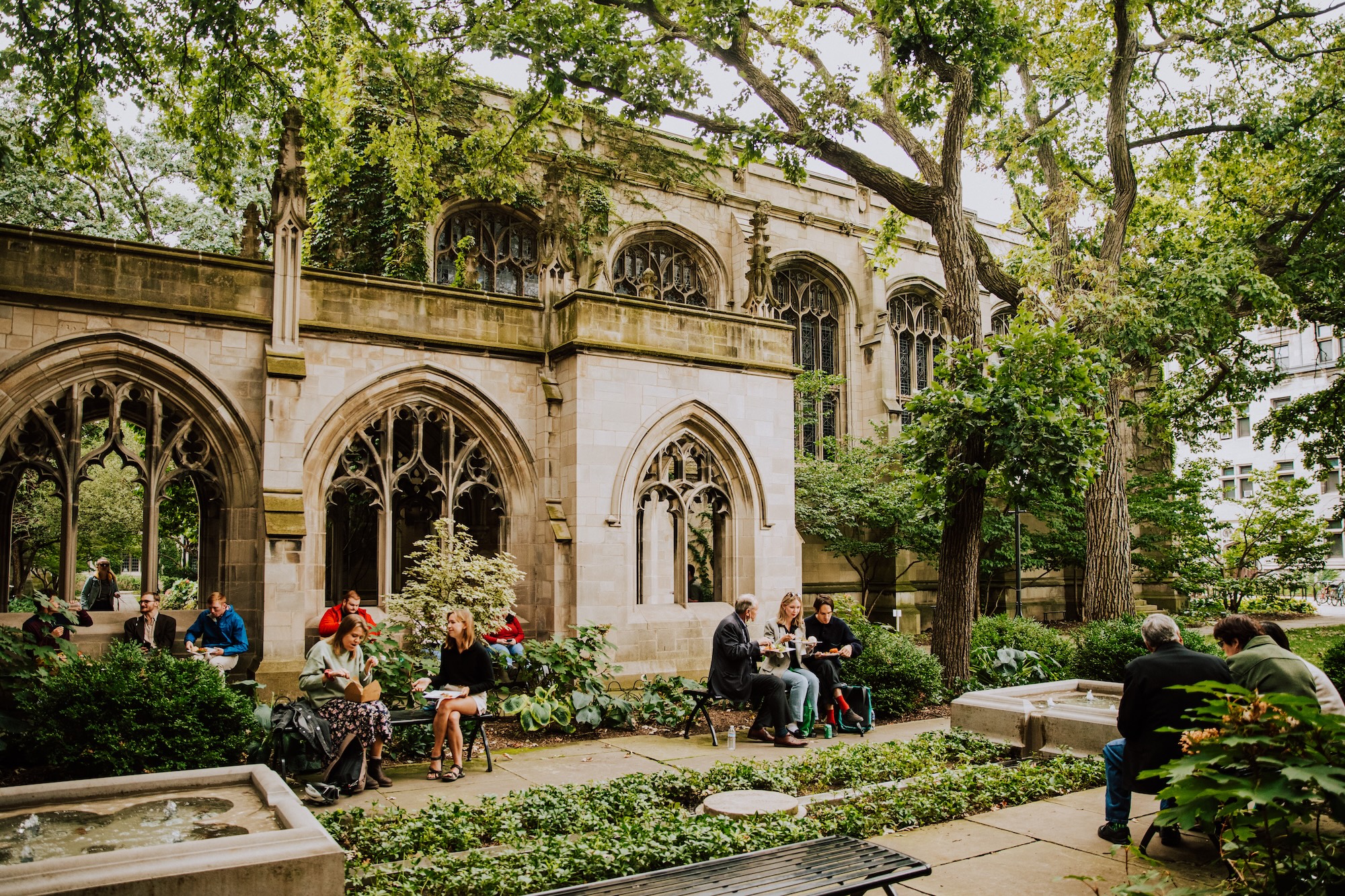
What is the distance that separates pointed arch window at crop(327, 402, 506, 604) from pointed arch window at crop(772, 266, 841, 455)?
8.90 meters

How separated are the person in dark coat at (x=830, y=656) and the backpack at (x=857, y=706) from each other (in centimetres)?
4

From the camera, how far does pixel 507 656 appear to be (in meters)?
9.58

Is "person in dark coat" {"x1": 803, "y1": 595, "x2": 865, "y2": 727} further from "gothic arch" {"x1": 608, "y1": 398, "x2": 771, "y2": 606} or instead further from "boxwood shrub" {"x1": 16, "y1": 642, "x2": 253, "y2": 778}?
"boxwood shrub" {"x1": 16, "y1": 642, "x2": 253, "y2": 778}

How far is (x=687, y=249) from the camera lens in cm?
2006

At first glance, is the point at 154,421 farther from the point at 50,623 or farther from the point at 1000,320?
the point at 1000,320

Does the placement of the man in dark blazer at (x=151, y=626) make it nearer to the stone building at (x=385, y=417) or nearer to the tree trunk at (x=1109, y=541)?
the stone building at (x=385, y=417)

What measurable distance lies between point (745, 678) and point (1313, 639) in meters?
15.5

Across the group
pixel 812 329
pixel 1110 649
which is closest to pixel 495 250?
pixel 812 329

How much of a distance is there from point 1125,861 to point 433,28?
11969 millimetres

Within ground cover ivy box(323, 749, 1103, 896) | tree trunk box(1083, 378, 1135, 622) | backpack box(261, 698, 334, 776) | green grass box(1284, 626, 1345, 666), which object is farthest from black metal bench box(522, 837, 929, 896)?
green grass box(1284, 626, 1345, 666)

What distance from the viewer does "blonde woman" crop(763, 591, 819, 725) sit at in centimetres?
879

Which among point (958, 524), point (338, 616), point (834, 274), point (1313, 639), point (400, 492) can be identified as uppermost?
point (834, 274)

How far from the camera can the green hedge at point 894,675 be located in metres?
10.1

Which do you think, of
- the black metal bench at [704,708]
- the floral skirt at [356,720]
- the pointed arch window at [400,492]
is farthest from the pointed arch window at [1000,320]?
the floral skirt at [356,720]
